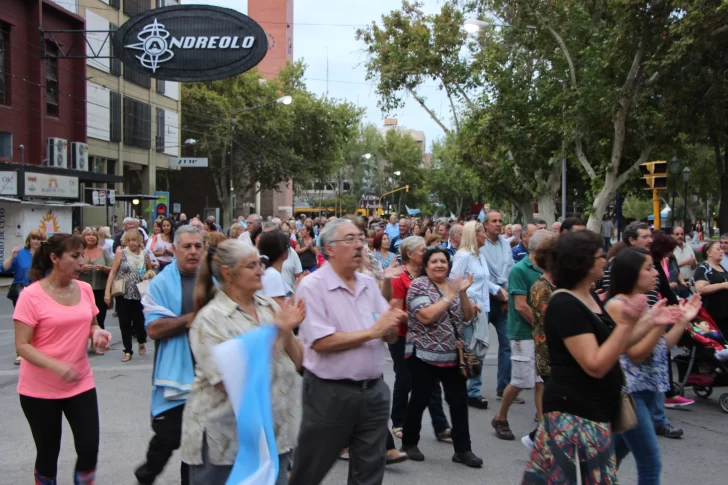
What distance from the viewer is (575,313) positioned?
3521mm

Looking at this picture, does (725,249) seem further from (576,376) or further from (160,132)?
(160,132)

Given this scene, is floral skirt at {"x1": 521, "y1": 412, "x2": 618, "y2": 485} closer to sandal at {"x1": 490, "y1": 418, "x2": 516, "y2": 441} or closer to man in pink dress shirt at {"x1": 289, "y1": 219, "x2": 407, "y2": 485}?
man in pink dress shirt at {"x1": 289, "y1": 219, "x2": 407, "y2": 485}

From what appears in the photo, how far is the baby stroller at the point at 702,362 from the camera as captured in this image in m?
7.57

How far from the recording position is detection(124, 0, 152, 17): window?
126ft

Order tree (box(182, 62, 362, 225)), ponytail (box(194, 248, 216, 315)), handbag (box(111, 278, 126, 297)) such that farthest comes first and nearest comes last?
tree (box(182, 62, 362, 225))
handbag (box(111, 278, 126, 297))
ponytail (box(194, 248, 216, 315))

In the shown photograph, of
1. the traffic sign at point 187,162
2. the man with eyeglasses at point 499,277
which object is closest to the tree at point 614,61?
the man with eyeglasses at point 499,277

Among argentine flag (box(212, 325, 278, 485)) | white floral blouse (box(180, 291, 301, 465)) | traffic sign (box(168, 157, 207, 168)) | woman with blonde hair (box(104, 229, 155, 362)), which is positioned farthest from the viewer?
traffic sign (box(168, 157, 207, 168))

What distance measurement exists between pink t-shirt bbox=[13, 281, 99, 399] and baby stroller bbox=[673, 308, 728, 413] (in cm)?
593

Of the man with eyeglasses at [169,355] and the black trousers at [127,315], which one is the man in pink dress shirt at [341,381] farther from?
the black trousers at [127,315]

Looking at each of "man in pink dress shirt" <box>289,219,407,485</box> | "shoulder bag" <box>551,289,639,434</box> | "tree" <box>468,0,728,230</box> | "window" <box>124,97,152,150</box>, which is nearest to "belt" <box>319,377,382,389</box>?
"man in pink dress shirt" <box>289,219,407,485</box>

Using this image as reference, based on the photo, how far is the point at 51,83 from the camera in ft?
102

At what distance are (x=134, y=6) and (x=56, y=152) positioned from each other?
12.5 m

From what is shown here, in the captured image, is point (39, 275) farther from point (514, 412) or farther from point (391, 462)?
point (514, 412)

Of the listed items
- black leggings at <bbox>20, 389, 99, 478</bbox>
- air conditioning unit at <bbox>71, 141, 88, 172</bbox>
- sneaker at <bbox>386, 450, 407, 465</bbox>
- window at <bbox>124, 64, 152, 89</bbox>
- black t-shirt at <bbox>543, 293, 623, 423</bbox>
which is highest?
window at <bbox>124, 64, 152, 89</bbox>
